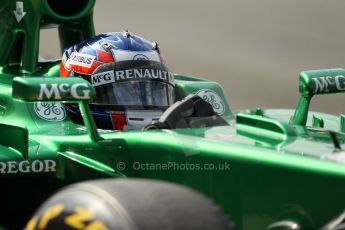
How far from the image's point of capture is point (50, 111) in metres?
4.62

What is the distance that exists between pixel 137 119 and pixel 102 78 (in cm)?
30

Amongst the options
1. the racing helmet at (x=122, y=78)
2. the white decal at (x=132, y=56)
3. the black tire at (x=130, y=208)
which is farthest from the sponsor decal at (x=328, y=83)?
the black tire at (x=130, y=208)

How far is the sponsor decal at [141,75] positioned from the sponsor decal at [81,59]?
187mm

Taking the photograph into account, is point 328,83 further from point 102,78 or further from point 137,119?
point 102,78

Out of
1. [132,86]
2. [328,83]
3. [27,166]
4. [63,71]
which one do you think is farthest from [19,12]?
[328,83]

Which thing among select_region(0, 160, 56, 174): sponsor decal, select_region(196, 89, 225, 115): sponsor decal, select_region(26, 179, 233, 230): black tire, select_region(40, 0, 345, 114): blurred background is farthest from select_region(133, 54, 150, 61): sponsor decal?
select_region(40, 0, 345, 114): blurred background

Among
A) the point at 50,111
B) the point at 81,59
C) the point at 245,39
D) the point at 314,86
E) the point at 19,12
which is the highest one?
the point at 19,12

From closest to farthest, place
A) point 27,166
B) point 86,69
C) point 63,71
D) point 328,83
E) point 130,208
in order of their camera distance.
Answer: point 130,208 < point 27,166 < point 328,83 < point 86,69 < point 63,71

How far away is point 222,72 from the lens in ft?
33.2

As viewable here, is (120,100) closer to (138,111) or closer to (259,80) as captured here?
(138,111)

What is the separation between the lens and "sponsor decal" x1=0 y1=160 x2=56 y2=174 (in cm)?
401

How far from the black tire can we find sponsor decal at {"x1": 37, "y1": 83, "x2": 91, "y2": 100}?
71cm

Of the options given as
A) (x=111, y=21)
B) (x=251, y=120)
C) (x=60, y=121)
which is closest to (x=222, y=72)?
(x=111, y=21)

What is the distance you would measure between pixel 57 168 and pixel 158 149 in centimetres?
52
